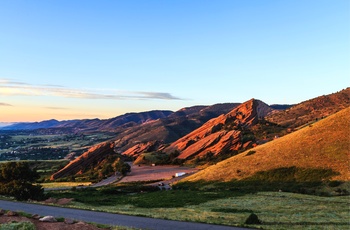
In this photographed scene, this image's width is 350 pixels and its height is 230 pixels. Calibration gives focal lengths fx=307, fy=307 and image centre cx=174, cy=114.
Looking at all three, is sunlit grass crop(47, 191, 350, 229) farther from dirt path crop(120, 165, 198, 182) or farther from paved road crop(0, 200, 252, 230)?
dirt path crop(120, 165, 198, 182)

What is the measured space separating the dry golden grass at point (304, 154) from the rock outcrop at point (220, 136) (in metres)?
36.3

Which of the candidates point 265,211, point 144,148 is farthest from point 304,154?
point 144,148

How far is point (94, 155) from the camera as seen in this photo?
463 ft

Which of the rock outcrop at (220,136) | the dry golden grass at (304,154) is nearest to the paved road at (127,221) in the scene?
the dry golden grass at (304,154)

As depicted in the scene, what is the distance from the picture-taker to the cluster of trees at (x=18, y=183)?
41.5 metres

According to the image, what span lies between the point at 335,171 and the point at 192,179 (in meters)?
32.1

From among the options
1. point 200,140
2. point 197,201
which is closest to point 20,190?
point 197,201

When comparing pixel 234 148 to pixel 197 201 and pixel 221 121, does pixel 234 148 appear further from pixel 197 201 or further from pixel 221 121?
pixel 197 201

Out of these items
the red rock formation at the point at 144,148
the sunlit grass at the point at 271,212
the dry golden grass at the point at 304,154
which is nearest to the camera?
the sunlit grass at the point at 271,212

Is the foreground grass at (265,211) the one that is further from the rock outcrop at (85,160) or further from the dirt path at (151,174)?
the rock outcrop at (85,160)

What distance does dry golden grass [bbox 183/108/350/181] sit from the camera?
6303cm

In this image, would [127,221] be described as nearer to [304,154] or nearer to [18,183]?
[18,183]

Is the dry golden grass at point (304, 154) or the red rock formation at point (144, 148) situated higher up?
the dry golden grass at point (304, 154)

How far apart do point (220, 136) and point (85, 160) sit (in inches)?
2390
